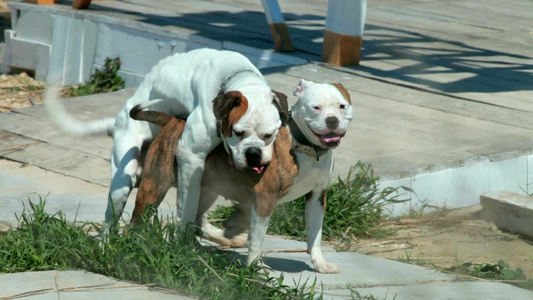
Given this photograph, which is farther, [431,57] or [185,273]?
[431,57]

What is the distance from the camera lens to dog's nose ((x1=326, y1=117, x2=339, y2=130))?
401 cm

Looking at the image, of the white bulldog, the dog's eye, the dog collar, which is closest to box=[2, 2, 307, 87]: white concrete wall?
the white bulldog

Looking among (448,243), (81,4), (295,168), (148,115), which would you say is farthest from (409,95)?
(81,4)

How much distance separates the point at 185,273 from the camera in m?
4.18

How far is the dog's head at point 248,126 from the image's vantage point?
3.95 meters

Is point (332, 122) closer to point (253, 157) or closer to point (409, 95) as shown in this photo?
point (253, 157)

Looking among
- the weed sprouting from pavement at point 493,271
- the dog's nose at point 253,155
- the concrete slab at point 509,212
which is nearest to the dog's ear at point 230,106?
the dog's nose at point 253,155

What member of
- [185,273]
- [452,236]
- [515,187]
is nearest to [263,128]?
[185,273]

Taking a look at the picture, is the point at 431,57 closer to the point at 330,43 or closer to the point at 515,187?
the point at 330,43

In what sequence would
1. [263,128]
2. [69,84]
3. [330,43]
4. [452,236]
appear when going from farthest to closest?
[69,84], [330,43], [452,236], [263,128]

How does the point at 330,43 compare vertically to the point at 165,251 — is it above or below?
above

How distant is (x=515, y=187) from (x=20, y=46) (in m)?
7.65

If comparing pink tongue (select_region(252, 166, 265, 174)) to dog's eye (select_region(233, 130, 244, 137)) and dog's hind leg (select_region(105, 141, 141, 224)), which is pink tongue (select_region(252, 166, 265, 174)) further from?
dog's hind leg (select_region(105, 141, 141, 224))

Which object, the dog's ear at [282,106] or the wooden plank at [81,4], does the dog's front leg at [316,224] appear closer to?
the dog's ear at [282,106]
